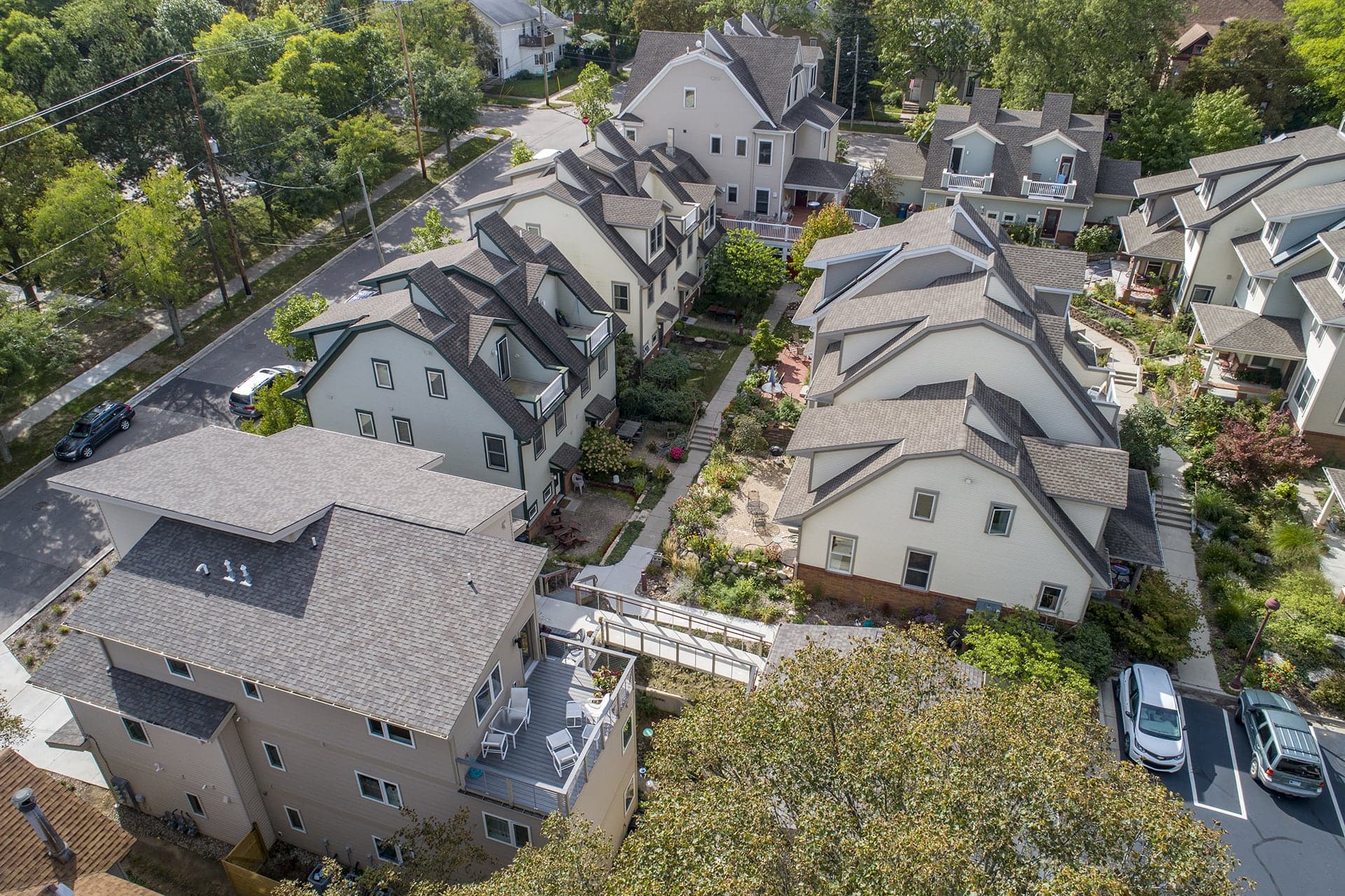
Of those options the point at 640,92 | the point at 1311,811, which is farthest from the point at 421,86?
the point at 1311,811

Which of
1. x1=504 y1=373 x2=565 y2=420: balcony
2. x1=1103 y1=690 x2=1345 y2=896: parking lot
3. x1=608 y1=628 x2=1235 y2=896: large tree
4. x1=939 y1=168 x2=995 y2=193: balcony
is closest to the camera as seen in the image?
x1=608 y1=628 x2=1235 y2=896: large tree

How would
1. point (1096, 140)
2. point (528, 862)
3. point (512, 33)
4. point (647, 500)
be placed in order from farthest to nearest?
point (512, 33) < point (1096, 140) < point (647, 500) < point (528, 862)

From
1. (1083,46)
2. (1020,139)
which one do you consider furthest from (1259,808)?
(1083,46)

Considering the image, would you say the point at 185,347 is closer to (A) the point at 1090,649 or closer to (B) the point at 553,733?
(B) the point at 553,733

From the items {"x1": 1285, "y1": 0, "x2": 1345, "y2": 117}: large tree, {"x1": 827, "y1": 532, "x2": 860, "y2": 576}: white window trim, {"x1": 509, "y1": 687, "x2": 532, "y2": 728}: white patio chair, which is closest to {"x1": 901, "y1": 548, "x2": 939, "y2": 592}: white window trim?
{"x1": 827, "y1": 532, "x2": 860, "y2": 576}: white window trim

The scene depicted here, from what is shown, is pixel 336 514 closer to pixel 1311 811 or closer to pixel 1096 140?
pixel 1311 811

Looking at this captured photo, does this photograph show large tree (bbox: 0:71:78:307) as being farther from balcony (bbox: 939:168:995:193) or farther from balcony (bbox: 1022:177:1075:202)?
balcony (bbox: 1022:177:1075:202)

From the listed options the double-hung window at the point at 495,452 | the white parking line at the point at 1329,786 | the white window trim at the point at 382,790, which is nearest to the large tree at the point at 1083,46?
the white parking line at the point at 1329,786
